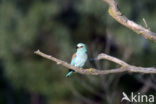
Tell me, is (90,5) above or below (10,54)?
above

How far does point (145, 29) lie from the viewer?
355 cm

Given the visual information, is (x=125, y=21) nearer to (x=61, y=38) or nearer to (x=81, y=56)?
(x=81, y=56)

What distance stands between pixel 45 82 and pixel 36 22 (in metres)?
2.04

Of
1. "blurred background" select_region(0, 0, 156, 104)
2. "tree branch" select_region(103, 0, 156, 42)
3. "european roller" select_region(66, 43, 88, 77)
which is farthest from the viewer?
"blurred background" select_region(0, 0, 156, 104)

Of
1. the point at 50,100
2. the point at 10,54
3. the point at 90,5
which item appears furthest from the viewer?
the point at 50,100

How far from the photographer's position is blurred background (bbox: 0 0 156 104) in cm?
915

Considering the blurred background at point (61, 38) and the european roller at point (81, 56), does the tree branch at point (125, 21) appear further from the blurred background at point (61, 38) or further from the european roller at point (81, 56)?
the blurred background at point (61, 38)

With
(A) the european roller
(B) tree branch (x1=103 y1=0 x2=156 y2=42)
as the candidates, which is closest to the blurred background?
(A) the european roller

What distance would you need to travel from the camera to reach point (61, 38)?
989cm

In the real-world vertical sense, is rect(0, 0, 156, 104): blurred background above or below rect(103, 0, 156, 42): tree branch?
above

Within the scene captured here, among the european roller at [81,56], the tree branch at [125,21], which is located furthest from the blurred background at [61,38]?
the tree branch at [125,21]

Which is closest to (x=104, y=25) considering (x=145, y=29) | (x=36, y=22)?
(x=36, y=22)

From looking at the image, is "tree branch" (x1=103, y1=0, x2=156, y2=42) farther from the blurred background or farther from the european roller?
the blurred background

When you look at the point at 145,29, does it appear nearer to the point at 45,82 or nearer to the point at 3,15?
the point at 3,15
